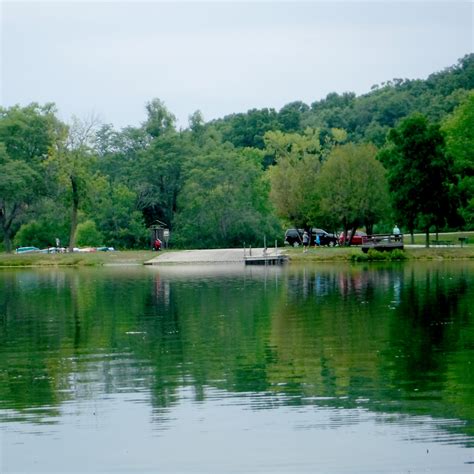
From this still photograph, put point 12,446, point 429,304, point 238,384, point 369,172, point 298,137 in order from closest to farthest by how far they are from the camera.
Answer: point 12,446
point 238,384
point 429,304
point 369,172
point 298,137

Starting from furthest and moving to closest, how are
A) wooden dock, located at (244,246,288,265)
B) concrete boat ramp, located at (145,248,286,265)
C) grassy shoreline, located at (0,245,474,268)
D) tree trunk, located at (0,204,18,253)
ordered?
tree trunk, located at (0,204,18,253)
concrete boat ramp, located at (145,248,286,265)
wooden dock, located at (244,246,288,265)
grassy shoreline, located at (0,245,474,268)

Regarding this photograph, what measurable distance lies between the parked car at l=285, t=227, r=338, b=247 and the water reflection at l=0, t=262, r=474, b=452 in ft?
140

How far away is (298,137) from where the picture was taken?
447 feet

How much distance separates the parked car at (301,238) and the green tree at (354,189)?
6462mm

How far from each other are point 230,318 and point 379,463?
2097cm

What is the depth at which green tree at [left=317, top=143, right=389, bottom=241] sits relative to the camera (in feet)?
290

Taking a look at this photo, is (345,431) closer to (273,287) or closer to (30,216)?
(273,287)

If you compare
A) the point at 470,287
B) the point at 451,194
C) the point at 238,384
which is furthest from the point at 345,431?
the point at 451,194

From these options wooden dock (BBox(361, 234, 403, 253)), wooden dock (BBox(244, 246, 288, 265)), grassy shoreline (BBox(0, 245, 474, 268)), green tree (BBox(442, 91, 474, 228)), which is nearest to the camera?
grassy shoreline (BBox(0, 245, 474, 268))

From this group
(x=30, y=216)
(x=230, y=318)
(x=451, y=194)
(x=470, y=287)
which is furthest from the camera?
(x=30, y=216)

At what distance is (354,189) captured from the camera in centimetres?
8850

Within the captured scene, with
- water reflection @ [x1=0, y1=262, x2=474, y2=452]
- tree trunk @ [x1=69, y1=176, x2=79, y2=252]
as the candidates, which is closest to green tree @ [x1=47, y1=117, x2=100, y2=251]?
tree trunk @ [x1=69, y1=176, x2=79, y2=252]

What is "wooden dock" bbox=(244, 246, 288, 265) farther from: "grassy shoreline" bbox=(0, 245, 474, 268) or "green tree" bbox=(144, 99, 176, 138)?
"green tree" bbox=(144, 99, 176, 138)

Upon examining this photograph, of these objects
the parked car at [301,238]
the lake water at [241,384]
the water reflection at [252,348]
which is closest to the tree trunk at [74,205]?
the parked car at [301,238]
